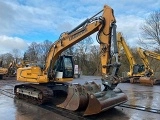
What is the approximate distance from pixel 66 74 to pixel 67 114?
3.10 m

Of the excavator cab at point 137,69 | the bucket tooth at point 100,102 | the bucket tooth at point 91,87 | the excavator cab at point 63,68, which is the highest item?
the excavator cab at point 137,69

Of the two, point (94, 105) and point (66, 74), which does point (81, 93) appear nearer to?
point (94, 105)

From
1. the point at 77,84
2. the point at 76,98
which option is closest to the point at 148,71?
the point at 77,84

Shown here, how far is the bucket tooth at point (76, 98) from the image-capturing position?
878cm

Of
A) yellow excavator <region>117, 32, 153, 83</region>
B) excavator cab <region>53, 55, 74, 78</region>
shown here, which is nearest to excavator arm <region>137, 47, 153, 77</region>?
yellow excavator <region>117, 32, 153, 83</region>

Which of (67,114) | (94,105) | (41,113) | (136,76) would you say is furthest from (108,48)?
(136,76)

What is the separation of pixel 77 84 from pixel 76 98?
701mm

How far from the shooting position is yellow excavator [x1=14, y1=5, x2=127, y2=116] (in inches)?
323

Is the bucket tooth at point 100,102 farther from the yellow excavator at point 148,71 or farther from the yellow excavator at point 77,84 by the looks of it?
the yellow excavator at point 148,71

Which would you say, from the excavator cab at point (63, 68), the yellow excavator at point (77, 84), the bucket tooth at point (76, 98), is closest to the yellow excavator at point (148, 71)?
the yellow excavator at point (77, 84)

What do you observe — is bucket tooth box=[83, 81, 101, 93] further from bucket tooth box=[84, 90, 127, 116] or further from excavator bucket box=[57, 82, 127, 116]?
bucket tooth box=[84, 90, 127, 116]

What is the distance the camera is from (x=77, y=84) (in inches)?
369

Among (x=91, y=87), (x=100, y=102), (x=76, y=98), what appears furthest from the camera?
(x=91, y=87)

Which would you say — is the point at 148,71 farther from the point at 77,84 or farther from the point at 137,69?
the point at 77,84
